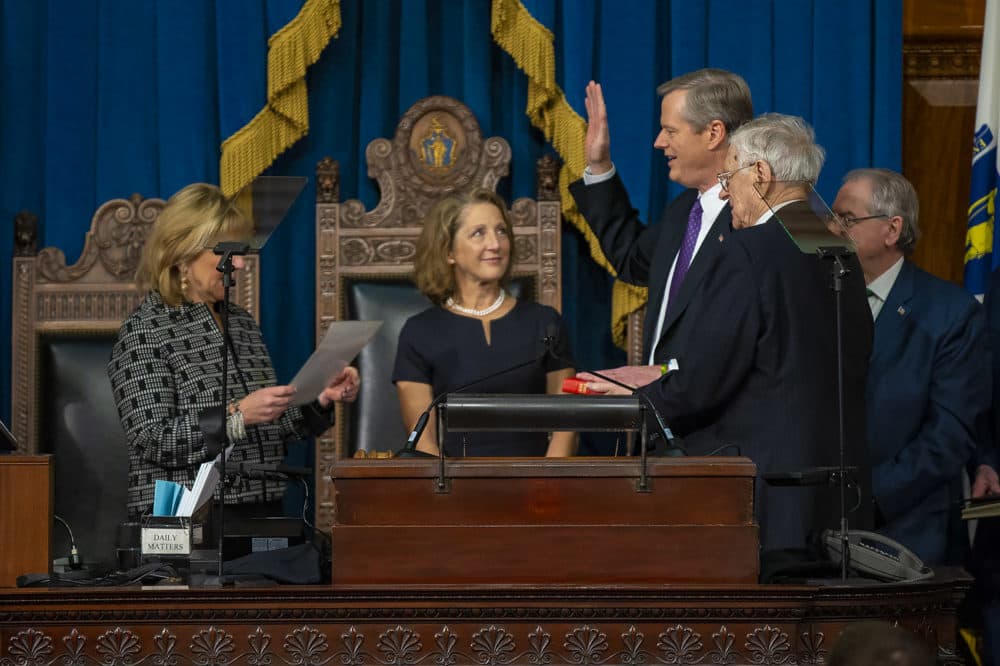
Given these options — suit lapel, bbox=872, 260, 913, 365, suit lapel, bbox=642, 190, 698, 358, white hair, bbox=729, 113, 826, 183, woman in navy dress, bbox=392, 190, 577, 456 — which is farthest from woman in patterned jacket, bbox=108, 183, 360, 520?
suit lapel, bbox=872, 260, 913, 365

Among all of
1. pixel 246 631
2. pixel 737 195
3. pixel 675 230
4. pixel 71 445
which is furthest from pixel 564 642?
pixel 71 445

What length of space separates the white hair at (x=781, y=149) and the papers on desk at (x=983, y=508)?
0.95m

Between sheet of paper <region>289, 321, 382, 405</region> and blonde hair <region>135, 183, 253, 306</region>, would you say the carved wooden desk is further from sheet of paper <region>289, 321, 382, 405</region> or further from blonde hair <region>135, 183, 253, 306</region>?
blonde hair <region>135, 183, 253, 306</region>

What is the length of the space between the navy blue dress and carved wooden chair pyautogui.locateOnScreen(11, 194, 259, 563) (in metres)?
0.68

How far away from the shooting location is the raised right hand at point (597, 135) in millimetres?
4359

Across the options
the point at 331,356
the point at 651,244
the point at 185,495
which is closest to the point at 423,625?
the point at 185,495

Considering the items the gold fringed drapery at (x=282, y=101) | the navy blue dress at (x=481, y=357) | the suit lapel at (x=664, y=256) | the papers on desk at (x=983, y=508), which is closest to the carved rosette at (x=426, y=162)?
the gold fringed drapery at (x=282, y=101)

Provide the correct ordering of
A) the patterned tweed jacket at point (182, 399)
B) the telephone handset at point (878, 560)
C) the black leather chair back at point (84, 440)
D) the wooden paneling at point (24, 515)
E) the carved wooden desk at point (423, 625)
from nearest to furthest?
the carved wooden desk at point (423, 625) < the telephone handset at point (878, 560) < the wooden paneling at point (24, 515) < the patterned tweed jacket at point (182, 399) < the black leather chair back at point (84, 440)

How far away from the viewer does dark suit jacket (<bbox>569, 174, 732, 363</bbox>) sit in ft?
11.5

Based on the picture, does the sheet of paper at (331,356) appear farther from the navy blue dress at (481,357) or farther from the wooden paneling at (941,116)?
the wooden paneling at (941,116)

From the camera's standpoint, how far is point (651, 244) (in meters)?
4.28

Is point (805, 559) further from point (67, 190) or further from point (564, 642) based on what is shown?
point (67, 190)

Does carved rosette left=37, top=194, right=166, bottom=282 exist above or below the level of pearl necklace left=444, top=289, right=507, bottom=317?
above

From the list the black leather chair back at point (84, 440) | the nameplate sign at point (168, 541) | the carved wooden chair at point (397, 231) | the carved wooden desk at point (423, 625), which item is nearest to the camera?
the carved wooden desk at point (423, 625)
